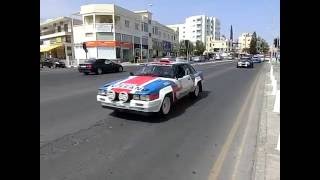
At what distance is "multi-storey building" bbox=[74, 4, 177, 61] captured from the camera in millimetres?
68375

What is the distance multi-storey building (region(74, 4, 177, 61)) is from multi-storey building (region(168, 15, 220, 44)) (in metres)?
84.1

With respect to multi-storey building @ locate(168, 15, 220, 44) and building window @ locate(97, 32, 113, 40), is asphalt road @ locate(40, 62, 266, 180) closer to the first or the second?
building window @ locate(97, 32, 113, 40)

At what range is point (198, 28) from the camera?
169 m

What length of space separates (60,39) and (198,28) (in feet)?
323

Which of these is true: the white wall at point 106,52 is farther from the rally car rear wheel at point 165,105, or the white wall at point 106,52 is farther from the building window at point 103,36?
the rally car rear wheel at point 165,105

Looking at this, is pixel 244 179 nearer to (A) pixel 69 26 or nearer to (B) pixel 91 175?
(B) pixel 91 175

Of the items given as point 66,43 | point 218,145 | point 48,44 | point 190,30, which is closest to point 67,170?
point 218,145

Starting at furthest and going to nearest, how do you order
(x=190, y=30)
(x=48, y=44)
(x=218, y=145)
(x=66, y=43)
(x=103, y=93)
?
(x=190, y=30)
(x=48, y=44)
(x=66, y=43)
(x=103, y=93)
(x=218, y=145)

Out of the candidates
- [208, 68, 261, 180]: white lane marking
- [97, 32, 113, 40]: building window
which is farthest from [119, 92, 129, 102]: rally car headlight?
[97, 32, 113, 40]: building window

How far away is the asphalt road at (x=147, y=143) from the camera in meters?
5.44

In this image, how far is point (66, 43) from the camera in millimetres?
77000

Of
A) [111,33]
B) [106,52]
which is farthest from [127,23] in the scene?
[106,52]
